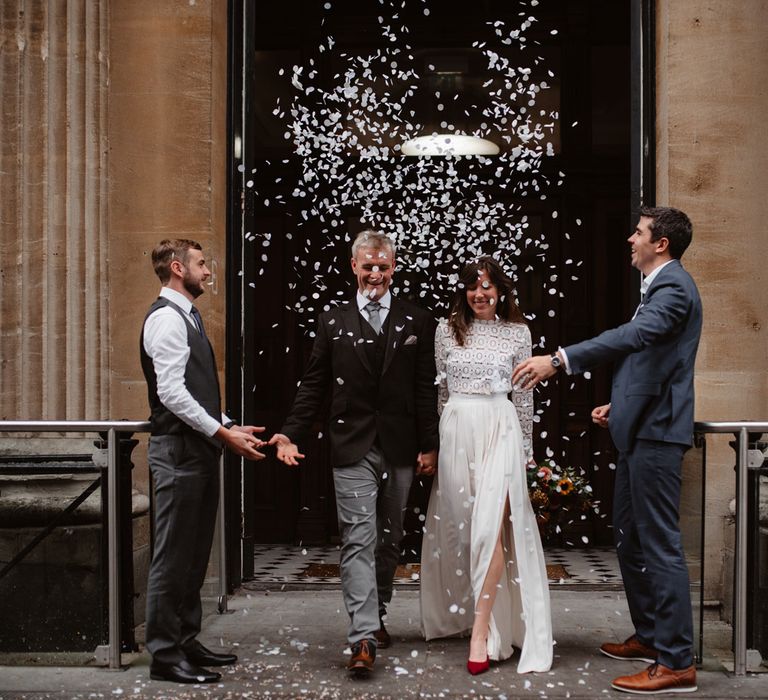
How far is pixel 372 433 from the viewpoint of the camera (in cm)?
467

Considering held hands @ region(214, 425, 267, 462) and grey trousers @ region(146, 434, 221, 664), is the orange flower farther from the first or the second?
grey trousers @ region(146, 434, 221, 664)

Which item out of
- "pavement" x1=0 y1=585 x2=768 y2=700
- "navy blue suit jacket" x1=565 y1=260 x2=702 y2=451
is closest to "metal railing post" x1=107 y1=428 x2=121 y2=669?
→ "pavement" x1=0 y1=585 x2=768 y2=700

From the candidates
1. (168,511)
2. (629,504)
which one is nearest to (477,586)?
(629,504)

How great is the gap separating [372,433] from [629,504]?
120 cm

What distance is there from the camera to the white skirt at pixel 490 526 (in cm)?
461

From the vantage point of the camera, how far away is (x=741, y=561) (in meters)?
4.61

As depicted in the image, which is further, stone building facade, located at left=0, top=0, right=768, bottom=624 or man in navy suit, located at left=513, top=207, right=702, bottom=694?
stone building facade, located at left=0, top=0, right=768, bottom=624

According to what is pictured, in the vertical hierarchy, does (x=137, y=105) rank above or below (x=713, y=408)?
above

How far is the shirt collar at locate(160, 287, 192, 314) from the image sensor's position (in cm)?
447

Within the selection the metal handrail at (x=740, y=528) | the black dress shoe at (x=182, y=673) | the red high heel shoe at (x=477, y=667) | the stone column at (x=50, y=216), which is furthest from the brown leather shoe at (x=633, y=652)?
the stone column at (x=50, y=216)

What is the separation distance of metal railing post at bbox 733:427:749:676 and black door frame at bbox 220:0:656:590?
6.23 feet

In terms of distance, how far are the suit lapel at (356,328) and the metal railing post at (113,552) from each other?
118cm

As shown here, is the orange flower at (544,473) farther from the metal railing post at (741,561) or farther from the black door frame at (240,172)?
the metal railing post at (741,561)

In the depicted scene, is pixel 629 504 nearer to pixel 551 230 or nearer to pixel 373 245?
pixel 373 245
